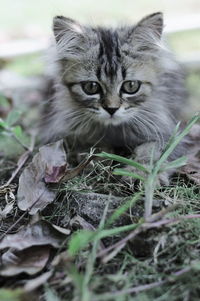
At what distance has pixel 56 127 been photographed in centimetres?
265

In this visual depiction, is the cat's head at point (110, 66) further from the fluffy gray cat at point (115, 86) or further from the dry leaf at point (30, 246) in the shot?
the dry leaf at point (30, 246)

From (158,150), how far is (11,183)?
2.63ft

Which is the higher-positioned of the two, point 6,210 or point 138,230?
point 138,230

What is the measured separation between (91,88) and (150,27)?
18.9 inches

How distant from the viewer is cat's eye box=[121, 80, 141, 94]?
2.27 m

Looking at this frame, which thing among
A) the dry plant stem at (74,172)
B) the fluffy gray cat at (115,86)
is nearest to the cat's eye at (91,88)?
the fluffy gray cat at (115,86)

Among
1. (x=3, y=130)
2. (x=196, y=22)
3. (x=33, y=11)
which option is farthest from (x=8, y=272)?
(x=33, y=11)

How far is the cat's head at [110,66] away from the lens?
223cm


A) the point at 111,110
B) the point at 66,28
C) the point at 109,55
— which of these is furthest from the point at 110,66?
the point at 66,28

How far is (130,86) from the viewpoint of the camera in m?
2.29

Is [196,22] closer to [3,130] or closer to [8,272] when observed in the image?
[3,130]

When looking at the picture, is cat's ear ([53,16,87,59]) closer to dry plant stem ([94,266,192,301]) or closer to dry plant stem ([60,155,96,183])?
dry plant stem ([60,155,96,183])

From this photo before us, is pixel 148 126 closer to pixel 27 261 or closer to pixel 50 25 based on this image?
pixel 50 25

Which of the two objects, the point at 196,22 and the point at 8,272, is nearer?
the point at 8,272
